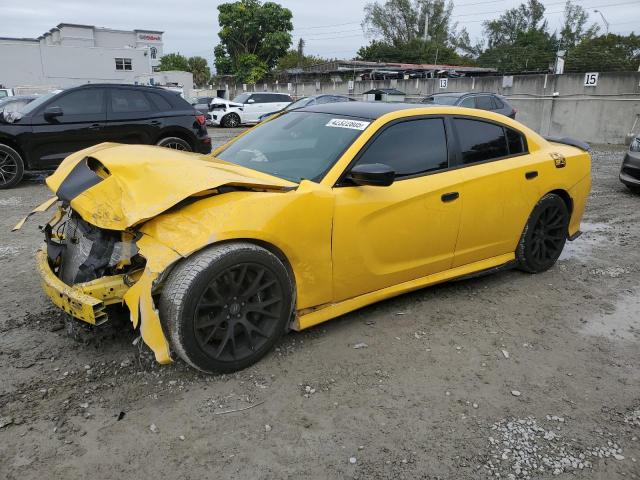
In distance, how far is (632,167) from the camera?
8.34 meters

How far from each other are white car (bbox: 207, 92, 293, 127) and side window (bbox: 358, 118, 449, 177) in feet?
64.6

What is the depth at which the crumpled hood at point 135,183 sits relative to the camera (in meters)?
2.90

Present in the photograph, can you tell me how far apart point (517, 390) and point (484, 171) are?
5.85ft

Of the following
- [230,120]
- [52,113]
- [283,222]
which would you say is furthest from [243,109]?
[283,222]

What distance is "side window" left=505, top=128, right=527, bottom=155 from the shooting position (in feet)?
14.7

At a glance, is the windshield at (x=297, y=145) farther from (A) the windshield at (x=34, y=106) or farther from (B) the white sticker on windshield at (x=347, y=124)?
(A) the windshield at (x=34, y=106)

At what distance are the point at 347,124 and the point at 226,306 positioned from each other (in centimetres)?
160

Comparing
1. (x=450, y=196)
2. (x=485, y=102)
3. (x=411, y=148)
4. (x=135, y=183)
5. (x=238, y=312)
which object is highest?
(x=485, y=102)

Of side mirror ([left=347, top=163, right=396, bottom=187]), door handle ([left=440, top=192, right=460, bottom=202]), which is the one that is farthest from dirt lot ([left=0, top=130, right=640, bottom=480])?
side mirror ([left=347, top=163, right=396, bottom=187])

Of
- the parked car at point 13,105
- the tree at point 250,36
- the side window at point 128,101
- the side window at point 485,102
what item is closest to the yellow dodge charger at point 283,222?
the side window at point 128,101

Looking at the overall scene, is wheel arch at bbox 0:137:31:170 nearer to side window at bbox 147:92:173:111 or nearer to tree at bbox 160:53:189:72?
side window at bbox 147:92:173:111

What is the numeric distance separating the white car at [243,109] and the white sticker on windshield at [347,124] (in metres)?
19.7

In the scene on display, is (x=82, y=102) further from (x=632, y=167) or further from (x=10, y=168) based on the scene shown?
(x=632, y=167)

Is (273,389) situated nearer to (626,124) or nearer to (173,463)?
(173,463)
